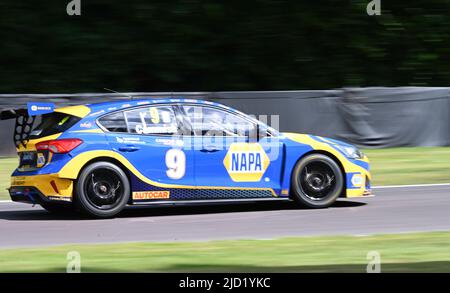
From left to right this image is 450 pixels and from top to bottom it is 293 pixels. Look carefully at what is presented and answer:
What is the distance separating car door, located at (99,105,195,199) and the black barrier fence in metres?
6.63

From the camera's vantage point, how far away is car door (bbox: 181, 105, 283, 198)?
9.87 meters

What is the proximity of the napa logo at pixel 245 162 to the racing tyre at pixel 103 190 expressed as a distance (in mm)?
1259

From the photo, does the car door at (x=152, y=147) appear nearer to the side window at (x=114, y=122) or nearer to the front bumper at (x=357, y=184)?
the side window at (x=114, y=122)

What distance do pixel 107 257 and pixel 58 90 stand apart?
1411cm

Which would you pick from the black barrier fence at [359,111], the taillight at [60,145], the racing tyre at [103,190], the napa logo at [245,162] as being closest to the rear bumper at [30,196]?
the racing tyre at [103,190]

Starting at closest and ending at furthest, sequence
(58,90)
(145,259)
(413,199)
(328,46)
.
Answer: (145,259) → (413,199) → (58,90) → (328,46)

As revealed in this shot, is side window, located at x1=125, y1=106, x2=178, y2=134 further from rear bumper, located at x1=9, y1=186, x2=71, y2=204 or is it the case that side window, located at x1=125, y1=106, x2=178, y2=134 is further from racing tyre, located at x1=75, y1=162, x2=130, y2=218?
rear bumper, located at x1=9, y1=186, x2=71, y2=204

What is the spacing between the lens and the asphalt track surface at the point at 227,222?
336 inches

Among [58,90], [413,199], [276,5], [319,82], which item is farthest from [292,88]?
[413,199]

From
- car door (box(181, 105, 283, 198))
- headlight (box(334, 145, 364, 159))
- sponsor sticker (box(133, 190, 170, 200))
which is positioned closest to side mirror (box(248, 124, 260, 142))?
car door (box(181, 105, 283, 198))

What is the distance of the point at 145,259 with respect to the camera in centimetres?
708

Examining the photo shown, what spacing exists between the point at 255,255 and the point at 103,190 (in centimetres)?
288
